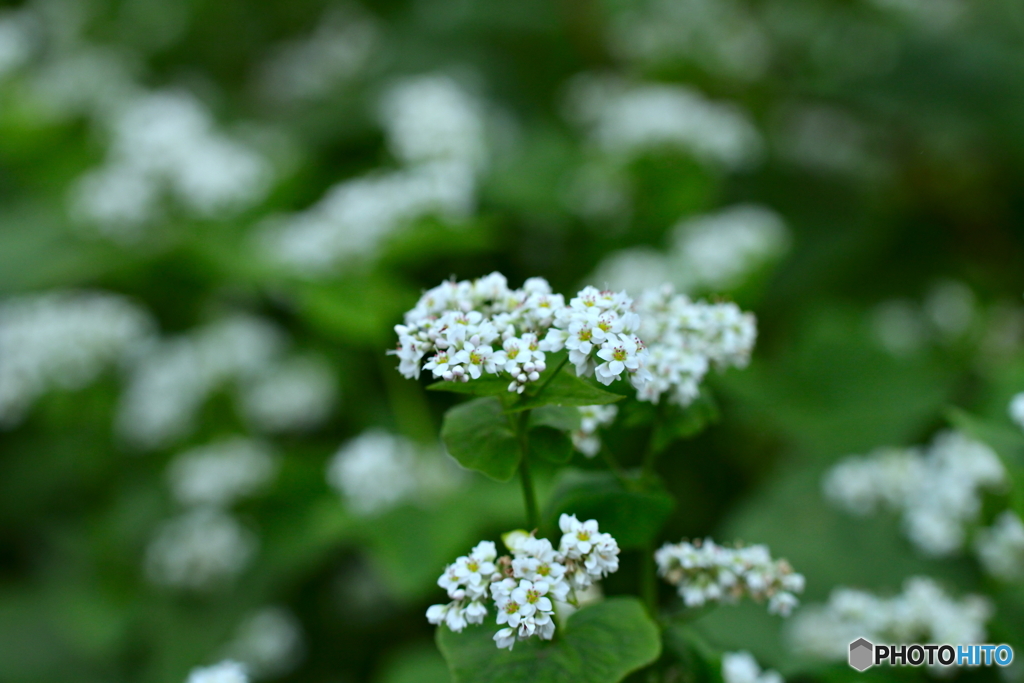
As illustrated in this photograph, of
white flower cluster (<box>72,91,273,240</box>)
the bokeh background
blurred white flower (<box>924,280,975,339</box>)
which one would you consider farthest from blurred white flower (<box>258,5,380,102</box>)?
blurred white flower (<box>924,280,975,339</box>)

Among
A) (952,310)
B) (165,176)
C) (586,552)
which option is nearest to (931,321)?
(952,310)

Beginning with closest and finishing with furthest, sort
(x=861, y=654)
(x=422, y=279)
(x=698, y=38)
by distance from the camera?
1. (x=861, y=654)
2. (x=422, y=279)
3. (x=698, y=38)

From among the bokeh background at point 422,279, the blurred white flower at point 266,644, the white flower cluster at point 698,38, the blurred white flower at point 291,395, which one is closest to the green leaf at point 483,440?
the bokeh background at point 422,279

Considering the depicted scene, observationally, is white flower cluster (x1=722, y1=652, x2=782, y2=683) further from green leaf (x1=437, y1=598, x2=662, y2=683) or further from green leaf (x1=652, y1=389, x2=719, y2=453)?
green leaf (x1=652, y1=389, x2=719, y2=453)

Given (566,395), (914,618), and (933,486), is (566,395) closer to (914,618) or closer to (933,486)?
(914,618)

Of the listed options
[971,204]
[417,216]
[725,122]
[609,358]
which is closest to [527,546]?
[609,358]
